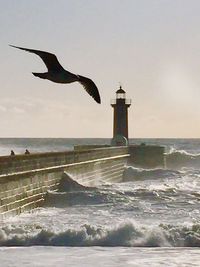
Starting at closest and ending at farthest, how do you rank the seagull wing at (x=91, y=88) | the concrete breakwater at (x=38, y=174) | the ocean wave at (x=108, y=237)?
the seagull wing at (x=91, y=88)
the ocean wave at (x=108, y=237)
the concrete breakwater at (x=38, y=174)

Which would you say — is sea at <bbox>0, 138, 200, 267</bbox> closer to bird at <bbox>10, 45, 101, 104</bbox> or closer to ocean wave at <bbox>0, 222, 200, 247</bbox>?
ocean wave at <bbox>0, 222, 200, 247</bbox>

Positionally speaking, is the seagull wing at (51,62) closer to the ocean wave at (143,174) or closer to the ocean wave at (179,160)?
the ocean wave at (143,174)

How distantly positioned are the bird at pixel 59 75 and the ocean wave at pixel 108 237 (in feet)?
19.8

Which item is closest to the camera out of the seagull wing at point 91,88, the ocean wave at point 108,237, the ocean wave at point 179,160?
the seagull wing at point 91,88

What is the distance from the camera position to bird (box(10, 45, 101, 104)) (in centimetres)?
435

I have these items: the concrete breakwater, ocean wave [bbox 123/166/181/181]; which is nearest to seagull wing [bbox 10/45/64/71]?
the concrete breakwater

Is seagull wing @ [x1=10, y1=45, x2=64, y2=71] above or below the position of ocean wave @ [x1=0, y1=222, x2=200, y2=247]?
above

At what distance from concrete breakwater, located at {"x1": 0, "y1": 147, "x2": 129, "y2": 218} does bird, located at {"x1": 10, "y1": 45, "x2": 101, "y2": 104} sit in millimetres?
7864

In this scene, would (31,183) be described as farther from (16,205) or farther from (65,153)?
(65,153)

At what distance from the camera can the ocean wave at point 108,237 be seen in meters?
10.3

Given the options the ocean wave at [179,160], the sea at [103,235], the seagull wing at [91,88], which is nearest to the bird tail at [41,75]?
the seagull wing at [91,88]

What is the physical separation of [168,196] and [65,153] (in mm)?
3343

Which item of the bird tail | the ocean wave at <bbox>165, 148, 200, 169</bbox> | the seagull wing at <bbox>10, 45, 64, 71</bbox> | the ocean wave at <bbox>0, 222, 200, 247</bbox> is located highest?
the seagull wing at <bbox>10, 45, 64, 71</bbox>

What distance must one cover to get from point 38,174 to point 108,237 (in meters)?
4.90
